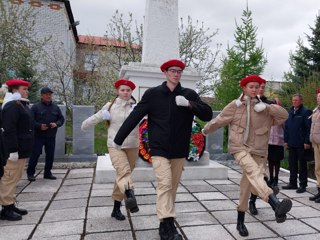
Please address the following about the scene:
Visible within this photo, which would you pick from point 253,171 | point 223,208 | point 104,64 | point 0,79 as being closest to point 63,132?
point 223,208

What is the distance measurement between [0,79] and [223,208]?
12.2 m

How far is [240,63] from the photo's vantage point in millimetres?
14961

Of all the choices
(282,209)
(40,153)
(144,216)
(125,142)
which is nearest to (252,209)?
(282,209)

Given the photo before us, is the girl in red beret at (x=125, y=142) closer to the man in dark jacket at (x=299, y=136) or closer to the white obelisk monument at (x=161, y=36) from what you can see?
the white obelisk monument at (x=161, y=36)

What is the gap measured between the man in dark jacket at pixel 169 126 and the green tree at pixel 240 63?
1039cm

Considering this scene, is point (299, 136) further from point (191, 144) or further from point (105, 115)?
point (105, 115)

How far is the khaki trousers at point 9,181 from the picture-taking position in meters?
4.47

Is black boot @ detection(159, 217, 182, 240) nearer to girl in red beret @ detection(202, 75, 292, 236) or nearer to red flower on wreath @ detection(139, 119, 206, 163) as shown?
girl in red beret @ detection(202, 75, 292, 236)

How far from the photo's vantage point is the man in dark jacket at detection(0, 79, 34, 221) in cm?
441

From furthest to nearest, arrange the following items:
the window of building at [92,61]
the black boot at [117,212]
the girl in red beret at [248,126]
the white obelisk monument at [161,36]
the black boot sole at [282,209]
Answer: the window of building at [92,61], the white obelisk monument at [161,36], the black boot at [117,212], the girl in red beret at [248,126], the black boot sole at [282,209]

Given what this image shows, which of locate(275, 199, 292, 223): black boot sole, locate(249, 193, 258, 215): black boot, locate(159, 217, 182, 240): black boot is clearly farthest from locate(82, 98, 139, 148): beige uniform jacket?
locate(275, 199, 292, 223): black boot sole

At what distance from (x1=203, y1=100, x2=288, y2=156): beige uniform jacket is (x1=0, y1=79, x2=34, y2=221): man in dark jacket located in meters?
2.61

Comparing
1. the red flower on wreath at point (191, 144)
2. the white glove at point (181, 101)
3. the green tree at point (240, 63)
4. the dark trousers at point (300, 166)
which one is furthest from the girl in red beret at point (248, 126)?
the green tree at point (240, 63)

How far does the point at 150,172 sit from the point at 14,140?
295cm
